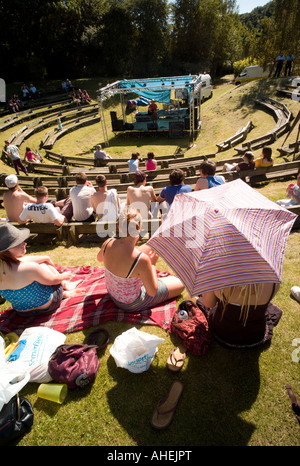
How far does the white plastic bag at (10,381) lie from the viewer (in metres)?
2.34

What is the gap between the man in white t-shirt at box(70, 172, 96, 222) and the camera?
623cm

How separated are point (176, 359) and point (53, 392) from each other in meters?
1.40

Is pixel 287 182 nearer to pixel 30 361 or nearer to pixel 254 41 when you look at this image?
pixel 30 361

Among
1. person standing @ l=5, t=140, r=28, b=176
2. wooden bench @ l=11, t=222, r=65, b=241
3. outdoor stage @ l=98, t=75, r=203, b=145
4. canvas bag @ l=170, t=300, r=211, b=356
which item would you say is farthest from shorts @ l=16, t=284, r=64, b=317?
outdoor stage @ l=98, t=75, r=203, b=145

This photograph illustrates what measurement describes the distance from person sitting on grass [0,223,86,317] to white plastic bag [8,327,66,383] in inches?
18.6

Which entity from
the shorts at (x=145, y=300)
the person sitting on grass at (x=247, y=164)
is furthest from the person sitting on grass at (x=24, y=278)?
the person sitting on grass at (x=247, y=164)

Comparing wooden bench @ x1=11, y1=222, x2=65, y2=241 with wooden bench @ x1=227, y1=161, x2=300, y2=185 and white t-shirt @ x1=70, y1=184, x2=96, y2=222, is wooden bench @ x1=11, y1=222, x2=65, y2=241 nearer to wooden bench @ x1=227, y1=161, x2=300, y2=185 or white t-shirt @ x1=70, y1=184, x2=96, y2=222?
white t-shirt @ x1=70, y1=184, x2=96, y2=222

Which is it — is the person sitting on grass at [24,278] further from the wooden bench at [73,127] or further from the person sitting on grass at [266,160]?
the wooden bench at [73,127]

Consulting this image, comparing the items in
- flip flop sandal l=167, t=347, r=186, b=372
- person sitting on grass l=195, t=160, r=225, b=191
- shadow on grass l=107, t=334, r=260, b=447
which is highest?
person sitting on grass l=195, t=160, r=225, b=191

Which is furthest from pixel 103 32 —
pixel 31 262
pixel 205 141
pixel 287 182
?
pixel 31 262

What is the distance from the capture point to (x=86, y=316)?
378cm

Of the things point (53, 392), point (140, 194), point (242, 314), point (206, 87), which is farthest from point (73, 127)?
point (242, 314)

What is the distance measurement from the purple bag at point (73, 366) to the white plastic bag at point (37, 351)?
0.11 metres

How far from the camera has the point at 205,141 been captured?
1650 centimetres
